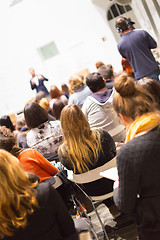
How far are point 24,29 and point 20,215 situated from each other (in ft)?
30.3

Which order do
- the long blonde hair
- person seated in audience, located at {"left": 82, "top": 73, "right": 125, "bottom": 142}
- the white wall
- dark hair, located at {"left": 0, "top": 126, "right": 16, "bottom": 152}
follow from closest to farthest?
1. the long blonde hair
2. dark hair, located at {"left": 0, "top": 126, "right": 16, "bottom": 152}
3. person seated in audience, located at {"left": 82, "top": 73, "right": 125, "bottom": 142}
4. the white wall

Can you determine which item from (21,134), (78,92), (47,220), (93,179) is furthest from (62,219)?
(78,92)

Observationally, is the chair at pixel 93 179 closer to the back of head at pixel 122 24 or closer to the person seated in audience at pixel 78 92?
the person seated in audience at pixel 78 92

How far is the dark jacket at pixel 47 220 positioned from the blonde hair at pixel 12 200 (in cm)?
4

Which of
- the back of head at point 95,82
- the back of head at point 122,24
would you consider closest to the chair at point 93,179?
the back of head at point 95,82

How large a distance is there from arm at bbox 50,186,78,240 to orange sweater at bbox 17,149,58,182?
0.86 meters

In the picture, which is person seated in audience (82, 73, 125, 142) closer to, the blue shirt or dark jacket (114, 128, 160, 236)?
the blue shirt

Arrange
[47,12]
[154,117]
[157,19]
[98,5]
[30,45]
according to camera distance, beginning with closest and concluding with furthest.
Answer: [154,117], [157,19], [98,5], [47,12], [30,45]

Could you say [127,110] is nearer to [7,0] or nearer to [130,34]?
[130,34]

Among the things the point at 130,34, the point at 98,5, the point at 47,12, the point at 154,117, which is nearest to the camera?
the point at 154,117

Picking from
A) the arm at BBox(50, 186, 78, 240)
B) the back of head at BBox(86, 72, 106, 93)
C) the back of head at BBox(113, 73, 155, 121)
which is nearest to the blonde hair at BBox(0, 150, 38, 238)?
the arm at BBox(50, 186, 78, 240)

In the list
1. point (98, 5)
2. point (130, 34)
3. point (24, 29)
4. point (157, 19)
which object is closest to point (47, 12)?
point (24, 29)

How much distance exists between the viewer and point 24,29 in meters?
9.60

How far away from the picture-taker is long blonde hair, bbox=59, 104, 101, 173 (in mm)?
2133
